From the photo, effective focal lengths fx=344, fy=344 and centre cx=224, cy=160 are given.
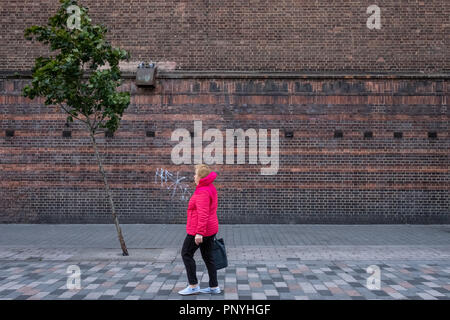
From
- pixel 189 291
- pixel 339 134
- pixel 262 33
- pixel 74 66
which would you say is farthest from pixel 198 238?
pixel 262 33

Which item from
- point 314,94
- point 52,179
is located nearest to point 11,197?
point 52,179

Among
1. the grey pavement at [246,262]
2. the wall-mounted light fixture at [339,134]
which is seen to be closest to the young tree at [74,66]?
the grey pavement at [246,262]

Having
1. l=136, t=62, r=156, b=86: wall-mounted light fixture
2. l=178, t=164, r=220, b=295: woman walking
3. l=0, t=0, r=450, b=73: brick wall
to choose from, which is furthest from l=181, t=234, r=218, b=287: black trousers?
l=0, t=0, r=450, b=73: brick wall

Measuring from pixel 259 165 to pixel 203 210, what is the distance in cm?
662

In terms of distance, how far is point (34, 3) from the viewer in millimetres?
11438

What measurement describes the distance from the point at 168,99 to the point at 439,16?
9306 mm

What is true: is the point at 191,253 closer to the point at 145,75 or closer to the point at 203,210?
the point at 203,210

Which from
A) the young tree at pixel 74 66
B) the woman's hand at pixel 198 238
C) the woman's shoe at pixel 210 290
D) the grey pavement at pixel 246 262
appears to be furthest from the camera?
the young tree at pixel 74 66

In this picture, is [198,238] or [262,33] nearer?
[198,238]

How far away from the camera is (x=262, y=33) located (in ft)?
37.3

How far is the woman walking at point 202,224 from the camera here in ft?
15.3

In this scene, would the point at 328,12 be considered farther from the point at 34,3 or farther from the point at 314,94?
the point at 34,3

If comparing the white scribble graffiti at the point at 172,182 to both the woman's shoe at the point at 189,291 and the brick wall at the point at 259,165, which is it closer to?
the brick wall at the point at 259,165

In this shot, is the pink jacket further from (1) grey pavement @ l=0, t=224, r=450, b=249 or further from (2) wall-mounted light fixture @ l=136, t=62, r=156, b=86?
(2) wall-mounted light fixture @ l=136, t=62, r=156, b=86
